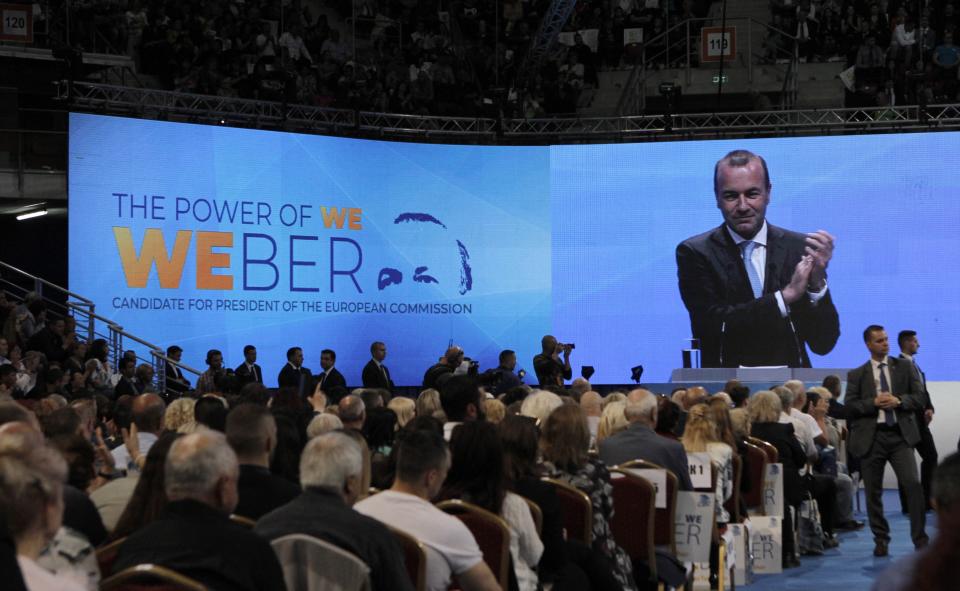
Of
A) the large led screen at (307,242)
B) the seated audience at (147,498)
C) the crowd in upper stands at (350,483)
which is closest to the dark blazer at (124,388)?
the large led screen at (307,242)

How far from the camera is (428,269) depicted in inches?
693

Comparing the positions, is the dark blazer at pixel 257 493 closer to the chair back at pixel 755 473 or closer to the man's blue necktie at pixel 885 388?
the chair back at pixel 755 473

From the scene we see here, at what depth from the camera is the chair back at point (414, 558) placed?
3.65 metres

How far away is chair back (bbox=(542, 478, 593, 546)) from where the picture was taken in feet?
16.5

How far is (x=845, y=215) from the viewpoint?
17.0 m

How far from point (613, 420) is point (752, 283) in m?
10.9

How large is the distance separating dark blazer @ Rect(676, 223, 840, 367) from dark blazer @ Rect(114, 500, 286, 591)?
1452cm

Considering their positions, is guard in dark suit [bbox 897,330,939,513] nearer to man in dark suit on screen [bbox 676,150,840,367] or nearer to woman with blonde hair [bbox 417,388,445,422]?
woman with blonde hair [bbox 417,388,445,422]

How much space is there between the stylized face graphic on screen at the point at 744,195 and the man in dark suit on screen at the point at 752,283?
1 centimetres

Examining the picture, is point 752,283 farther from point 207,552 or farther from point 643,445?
point 207,552

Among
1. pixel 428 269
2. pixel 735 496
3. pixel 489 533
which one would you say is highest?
pixel 428 269

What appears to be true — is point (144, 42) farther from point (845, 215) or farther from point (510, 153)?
point (845, 215)

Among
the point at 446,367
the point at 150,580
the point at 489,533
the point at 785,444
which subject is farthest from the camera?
the point at 446,367

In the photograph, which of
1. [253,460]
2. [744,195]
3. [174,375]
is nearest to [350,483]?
[253,460]
